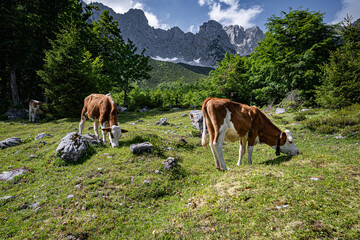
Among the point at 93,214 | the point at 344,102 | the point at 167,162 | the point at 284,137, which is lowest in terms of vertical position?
the point at 93,214

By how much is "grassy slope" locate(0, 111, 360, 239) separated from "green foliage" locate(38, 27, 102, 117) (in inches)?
577

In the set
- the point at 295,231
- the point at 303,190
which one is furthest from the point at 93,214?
the point at 303,190

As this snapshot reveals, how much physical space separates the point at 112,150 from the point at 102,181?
246 cm

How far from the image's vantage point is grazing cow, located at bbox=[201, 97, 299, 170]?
5973mm

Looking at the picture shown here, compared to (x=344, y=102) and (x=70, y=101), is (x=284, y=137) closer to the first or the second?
(x=344, y=102)

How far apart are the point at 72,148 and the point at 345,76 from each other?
69.2 feet

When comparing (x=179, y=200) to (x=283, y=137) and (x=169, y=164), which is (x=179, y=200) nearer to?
(x=169, y=164)

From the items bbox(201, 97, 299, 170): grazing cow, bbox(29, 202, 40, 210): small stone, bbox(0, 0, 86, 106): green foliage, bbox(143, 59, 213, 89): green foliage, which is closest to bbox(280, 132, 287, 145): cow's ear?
bbox(201, 97, 299, 170): grazing cow

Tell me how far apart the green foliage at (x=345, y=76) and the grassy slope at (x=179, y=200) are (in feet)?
33.1

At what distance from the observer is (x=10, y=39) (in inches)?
887

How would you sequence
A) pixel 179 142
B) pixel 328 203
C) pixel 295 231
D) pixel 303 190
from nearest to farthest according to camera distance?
pixel 295 231 → pixel 328 203 → pixel 303 190 → pixel 179 142

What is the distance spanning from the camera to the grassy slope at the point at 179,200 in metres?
3.04

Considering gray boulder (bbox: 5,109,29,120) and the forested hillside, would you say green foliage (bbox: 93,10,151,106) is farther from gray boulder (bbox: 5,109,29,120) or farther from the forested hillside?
gray boulder (bbox: 5,109,29,120)

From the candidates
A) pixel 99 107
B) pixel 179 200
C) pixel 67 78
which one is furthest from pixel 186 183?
pixel 67 78
